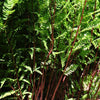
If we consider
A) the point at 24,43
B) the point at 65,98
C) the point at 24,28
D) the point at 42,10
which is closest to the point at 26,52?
the point at 24,43

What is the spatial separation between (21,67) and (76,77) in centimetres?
51

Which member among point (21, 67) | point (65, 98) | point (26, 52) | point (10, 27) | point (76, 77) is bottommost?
point (65, 98)

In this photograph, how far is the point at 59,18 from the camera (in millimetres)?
870

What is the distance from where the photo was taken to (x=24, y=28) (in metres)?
0.94

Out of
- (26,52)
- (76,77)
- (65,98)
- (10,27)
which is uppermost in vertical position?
(10,27)

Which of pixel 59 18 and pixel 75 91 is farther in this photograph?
pixel 75 91

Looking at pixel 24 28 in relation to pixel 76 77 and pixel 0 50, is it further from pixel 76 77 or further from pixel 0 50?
pixel 76 77

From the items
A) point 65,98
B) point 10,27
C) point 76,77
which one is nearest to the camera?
point 10,27

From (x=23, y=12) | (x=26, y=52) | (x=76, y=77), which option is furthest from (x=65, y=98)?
(x=23, y=12)

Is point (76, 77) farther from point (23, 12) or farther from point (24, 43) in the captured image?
point (23, 12)

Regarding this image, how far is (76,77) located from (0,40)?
687 mm

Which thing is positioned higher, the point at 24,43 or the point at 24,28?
the point at 24,28

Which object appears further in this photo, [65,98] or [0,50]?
[65,98]

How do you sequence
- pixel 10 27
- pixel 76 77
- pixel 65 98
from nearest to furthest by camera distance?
pixel 10 27
pixel 65 98
pixel 76 77
